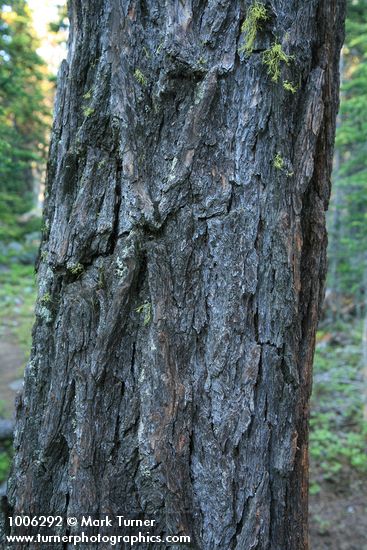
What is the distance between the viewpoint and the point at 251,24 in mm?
1372

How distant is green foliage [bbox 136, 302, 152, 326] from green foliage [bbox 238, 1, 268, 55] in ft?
2.88

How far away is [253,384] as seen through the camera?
138 cm

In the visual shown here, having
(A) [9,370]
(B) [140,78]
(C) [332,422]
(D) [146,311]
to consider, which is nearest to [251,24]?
(B) [140,78]

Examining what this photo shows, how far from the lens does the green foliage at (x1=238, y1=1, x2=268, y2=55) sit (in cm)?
136

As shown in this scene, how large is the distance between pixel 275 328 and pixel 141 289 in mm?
460

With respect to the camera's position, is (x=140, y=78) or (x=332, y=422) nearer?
(x=140, y=78)

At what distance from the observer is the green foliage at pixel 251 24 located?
136 cm

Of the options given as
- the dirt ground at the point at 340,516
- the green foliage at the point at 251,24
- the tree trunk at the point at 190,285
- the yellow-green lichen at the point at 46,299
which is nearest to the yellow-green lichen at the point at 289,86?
the tree trunk at the point at 190,285

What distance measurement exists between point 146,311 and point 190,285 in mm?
168

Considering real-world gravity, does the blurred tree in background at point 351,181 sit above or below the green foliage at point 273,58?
above

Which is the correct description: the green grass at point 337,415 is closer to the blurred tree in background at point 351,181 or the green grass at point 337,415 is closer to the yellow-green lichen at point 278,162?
the blurred tree in background at point 351,181

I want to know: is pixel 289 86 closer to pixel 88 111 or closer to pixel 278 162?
pixel 278 162

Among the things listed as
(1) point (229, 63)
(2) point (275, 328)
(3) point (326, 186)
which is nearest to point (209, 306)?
(2) point (275, 328)

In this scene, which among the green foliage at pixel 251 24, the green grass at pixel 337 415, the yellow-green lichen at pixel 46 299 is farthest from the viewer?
the green grass at pixel 337 415
